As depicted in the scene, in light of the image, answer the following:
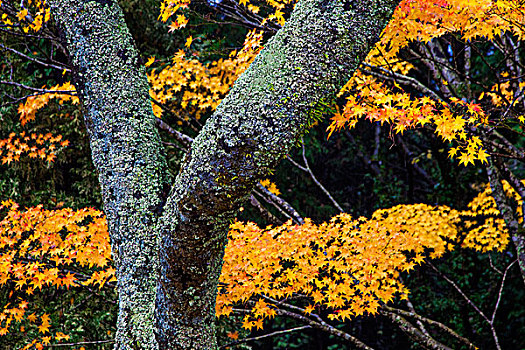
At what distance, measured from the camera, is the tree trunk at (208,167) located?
1440 millimetres

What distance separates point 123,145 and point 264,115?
3.00 ft

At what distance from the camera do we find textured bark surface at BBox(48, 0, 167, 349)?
6.37 feet

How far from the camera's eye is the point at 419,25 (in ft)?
10.1

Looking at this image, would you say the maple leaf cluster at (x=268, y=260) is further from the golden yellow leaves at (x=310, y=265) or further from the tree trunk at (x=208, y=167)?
the tree trunk at (x=208, y=167)

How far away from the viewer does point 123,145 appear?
204cm

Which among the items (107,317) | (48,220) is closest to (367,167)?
(107,317)

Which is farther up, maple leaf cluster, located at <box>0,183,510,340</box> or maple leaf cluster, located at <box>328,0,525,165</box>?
maple leaf cluster, located at <box>328,0,525,165</box>

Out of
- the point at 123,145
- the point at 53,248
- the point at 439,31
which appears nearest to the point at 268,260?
the point at 123,145

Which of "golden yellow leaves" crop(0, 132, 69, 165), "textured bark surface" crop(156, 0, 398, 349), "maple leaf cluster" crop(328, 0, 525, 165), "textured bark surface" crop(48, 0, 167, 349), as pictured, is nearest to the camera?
"textured bark surface" crop(156, 0, 398, 349)

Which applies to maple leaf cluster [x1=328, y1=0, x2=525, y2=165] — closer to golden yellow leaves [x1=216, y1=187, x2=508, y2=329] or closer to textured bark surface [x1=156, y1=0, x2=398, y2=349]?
golden yellow leaves [x1=216, y1=187, x2=508, y2=329]

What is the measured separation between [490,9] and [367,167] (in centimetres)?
645

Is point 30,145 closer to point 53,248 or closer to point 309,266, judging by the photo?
point 53,248


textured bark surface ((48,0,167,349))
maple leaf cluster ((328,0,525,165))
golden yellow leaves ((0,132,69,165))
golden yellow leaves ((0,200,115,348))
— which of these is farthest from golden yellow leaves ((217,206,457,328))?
golden yellow leaves ((0,132,69,165))

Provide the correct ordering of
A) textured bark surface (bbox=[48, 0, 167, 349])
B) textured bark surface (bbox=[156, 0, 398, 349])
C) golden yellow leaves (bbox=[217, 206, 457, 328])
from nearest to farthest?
textured bark surface (bbox=[156, 0, 398, 349]) → textured bark surface (bbox=[48, 0, 167, 349]) → golden yellow leaves (bbox=[217, 206, 457, 328])
